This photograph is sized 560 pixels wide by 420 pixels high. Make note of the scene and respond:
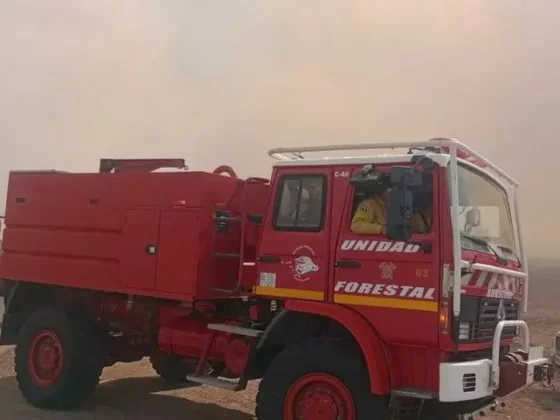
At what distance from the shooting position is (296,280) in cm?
604

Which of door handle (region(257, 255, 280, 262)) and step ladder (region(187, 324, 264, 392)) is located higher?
door handle (region(257, 255, 280, 262))

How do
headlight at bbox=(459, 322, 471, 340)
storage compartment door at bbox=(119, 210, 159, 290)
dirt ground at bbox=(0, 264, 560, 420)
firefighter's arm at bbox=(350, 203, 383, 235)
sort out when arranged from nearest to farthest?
headlight at bbox=(459, 322, 471, 340), firefighter's arm at bbox=(350, 203, 383, 235), storage compartment door at bbox=(119, 210, 159, 290), dirt ground at bbox=(0, 264, 560, 420)

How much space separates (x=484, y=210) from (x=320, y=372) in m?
2.26

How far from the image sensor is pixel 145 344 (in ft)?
25.8

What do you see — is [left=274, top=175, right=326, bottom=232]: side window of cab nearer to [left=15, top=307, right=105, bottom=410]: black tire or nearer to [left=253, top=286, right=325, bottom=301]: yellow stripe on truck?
[left=253, top=286, right=325, bottom=301]: yellow stripe on truck

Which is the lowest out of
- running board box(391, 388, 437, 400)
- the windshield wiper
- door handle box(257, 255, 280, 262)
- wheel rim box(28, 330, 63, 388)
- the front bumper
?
wheel rim box(28, 330, 63, 388)

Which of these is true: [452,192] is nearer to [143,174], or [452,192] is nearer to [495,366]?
[495,366]

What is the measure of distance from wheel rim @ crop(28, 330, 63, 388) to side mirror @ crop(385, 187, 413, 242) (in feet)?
15.7

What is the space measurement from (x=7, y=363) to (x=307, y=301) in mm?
6837

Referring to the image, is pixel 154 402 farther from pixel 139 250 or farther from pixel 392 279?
pixel 392 279

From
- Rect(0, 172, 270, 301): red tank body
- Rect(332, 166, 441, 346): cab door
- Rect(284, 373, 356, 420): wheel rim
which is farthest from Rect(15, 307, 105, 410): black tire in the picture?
Rect(332, 166, 441, 346): cab door

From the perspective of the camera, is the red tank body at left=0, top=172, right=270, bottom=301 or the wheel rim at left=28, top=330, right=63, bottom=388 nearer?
the red tank body at left=0, top=172, right=270, bottom=301

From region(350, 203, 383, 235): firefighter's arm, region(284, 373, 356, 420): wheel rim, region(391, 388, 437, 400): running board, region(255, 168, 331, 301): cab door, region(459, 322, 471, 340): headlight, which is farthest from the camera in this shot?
region(255, 168, 331, 301): cab door

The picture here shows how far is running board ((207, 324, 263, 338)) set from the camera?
637 cm
